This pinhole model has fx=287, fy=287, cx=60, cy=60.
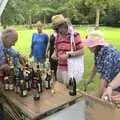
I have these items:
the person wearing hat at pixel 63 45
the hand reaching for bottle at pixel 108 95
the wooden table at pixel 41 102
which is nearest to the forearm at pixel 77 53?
the person wearing hat at pixel 63 45

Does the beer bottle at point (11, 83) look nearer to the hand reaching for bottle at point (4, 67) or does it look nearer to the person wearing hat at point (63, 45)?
the hand reaching for bottle at point (4, 67)

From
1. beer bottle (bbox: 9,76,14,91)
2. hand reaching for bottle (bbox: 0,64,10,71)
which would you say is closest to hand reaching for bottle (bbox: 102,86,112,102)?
beer bottle (bbox: 9,76,14,91)

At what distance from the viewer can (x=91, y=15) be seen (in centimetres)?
3862

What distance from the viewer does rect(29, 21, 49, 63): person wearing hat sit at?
546cm

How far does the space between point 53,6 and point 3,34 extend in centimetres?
3935

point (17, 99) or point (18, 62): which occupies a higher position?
point (18, 62)

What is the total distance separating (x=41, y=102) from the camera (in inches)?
119

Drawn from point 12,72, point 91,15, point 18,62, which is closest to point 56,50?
point 18,62

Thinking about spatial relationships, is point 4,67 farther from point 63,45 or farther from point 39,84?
point 63,45

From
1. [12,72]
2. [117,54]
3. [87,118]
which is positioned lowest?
[87,118]

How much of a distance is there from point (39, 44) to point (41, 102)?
260 centimetres

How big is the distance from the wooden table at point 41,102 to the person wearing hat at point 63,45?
92 centimetres

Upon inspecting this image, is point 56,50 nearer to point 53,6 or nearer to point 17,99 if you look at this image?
point 17,99

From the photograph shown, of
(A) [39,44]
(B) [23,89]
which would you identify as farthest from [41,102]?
(A) [39,44]
